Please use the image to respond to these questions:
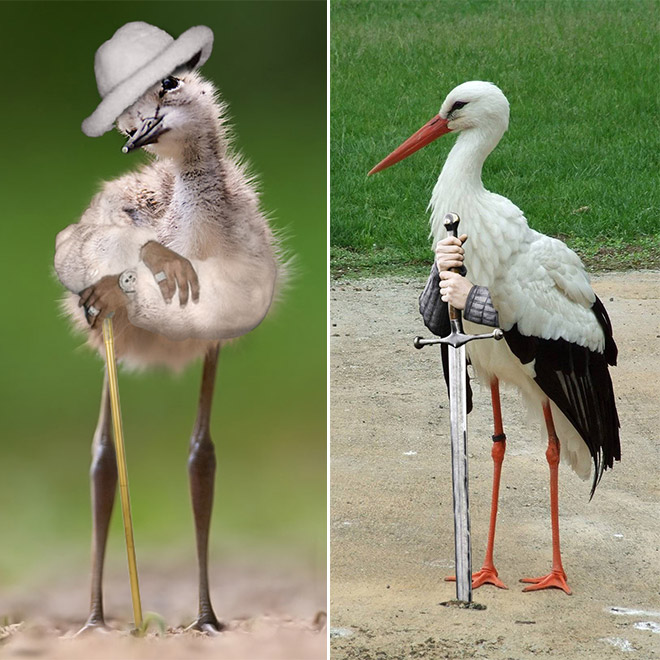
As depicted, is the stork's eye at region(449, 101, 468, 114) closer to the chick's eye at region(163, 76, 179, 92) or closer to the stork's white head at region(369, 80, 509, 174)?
the stork's white head at region(369, 80, 509, 174)

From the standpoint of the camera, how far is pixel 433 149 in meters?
8.16

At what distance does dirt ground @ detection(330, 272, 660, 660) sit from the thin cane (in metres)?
1.15

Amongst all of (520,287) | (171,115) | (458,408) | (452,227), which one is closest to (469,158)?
(520,287)

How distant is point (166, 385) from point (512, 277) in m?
1.17

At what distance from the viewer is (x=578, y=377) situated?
3.28 m

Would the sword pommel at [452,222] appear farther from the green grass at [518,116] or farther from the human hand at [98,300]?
the green grass at [518,116]

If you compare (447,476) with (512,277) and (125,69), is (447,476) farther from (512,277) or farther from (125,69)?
(125,69)

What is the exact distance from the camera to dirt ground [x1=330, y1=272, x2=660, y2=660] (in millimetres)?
3326

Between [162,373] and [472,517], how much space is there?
2.05 m

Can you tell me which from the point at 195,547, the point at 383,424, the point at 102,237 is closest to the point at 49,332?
the point at 102,237

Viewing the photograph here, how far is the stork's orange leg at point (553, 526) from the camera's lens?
11.3 ft

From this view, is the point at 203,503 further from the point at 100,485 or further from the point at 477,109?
the point at 477,109

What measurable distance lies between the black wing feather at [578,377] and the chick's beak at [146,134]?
4.13 ft

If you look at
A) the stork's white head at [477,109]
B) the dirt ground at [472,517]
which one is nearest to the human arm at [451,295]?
the stork's white head at [477,109]
